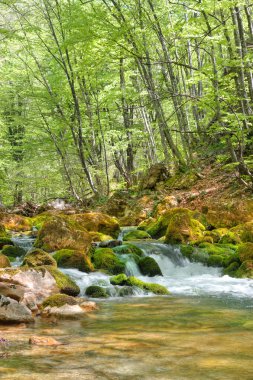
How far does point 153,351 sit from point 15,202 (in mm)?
21669

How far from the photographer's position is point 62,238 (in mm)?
9641

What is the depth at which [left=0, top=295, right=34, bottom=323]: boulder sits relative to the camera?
16.0ft

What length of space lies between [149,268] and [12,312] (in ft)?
15.2

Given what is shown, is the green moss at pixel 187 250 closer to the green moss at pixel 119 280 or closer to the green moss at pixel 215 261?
the green moss at pixel 215 261

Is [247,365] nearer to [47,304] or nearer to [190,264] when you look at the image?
[47,304]

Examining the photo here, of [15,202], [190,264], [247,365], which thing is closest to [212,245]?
[190,264]

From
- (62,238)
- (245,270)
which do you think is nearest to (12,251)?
(62,238)

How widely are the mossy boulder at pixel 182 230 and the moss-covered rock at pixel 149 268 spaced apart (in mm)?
2134

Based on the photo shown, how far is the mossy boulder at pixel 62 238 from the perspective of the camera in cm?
955

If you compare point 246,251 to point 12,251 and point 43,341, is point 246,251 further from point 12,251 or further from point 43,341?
point 43,341

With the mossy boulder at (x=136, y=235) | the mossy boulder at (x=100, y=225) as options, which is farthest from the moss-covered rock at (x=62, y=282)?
the mossy boulder at (x=100, y=225)

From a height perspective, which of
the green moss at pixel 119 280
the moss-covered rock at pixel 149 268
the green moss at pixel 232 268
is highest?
the green moss at pixel 119 280

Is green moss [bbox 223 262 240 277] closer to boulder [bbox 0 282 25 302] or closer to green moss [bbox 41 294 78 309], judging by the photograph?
green moss [bbox 41 294 78 309]

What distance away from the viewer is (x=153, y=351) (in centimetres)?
373
